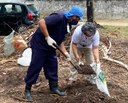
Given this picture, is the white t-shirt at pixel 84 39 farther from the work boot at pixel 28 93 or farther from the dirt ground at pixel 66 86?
the work boot at pixel 28 93

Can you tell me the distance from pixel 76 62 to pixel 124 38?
6757mm

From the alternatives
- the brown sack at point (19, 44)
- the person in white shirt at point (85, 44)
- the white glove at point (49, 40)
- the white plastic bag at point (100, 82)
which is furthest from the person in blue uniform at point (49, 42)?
the brown sack at point (19, 44)

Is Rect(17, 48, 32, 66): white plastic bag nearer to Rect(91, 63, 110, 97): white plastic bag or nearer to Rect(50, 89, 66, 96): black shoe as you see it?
Rect(50, 89, 66, 96): black shoe

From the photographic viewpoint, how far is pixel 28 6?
50.4ft

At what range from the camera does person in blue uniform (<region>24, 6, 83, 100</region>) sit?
6.38m

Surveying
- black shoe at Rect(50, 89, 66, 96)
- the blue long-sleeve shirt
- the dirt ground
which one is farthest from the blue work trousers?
the dirt ground

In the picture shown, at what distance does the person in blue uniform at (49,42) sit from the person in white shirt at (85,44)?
10.2 inches

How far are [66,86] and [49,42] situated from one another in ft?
4.29

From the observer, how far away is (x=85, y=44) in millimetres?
7074

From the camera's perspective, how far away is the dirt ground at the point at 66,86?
6.57 metres

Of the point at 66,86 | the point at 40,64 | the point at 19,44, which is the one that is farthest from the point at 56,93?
the point at 19,44

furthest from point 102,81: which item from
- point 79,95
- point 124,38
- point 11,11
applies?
point 11,11

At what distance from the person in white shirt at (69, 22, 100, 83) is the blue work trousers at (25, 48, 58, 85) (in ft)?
1.56

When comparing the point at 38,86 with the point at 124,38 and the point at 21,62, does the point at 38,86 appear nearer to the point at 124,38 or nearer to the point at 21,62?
the point at 21,62
